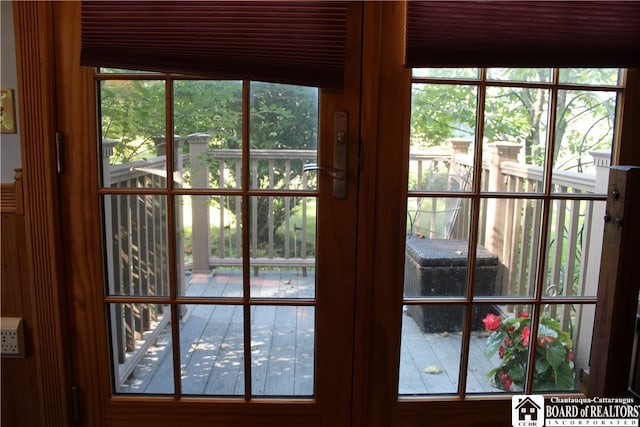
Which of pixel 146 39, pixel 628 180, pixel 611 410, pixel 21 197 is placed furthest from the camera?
pixel 21 197

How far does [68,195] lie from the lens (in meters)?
1.43

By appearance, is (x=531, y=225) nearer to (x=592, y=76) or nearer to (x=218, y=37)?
(x=592, y=76)

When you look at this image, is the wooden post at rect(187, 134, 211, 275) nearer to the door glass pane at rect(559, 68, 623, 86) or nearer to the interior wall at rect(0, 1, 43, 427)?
the interior wall at rect(0, 1, 43, 427)

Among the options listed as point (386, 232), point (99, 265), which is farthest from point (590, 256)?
point (99, 265)

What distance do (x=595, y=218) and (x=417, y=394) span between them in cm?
→ 86

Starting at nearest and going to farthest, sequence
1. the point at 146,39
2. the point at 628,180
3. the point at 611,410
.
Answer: the point at 628,180, the point at 611,410, the point at 146,39

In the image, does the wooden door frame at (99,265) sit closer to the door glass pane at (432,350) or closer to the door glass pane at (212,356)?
the door glass pane at (212,356)

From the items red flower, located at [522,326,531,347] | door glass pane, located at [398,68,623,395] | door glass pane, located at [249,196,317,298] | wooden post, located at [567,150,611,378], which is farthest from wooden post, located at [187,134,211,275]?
wooden post, located at [567,150,611,378]

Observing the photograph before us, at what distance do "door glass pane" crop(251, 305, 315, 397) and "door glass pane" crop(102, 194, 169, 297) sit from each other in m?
0.36

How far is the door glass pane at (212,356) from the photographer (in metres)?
1.53

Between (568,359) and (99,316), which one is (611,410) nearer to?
(568,359)

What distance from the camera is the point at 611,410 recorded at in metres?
1.11

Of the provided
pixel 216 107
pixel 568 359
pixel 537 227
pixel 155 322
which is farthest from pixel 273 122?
pixel 568 359

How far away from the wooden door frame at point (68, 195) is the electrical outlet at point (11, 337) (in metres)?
0.04
